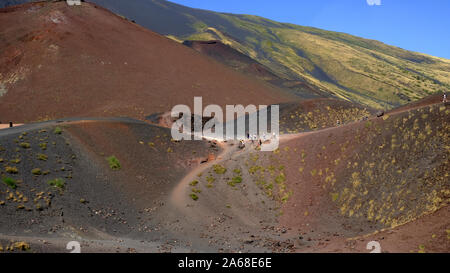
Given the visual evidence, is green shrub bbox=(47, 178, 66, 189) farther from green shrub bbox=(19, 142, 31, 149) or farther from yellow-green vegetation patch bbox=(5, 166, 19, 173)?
green shrub bbox=(19, 142, 31, 149)

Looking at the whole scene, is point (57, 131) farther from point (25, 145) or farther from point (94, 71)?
point (94, 71)

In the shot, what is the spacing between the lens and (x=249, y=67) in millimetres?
110375

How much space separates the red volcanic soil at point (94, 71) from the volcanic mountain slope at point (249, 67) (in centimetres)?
1646

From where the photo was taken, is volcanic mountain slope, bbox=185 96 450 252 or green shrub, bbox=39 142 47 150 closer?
→ volcanic mountain slope, bbox=185 96 450 252

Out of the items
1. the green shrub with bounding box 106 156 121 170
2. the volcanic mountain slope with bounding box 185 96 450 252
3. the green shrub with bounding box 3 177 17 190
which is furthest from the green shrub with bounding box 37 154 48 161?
the volcanic mountain slope with bounding box 185 96 450 252

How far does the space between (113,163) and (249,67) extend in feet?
281

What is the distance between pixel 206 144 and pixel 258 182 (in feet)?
34.9

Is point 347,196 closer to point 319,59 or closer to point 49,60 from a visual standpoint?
point 49,60

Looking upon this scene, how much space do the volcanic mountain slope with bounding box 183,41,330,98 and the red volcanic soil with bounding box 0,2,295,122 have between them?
16.5m

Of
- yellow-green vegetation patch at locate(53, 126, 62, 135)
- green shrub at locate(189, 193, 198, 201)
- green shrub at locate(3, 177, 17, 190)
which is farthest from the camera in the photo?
yellow-green vegetation patch at locate(53, 126, 62, 135)

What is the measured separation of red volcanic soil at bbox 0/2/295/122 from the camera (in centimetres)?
5656

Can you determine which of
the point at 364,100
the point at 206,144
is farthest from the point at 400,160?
the point at 364,100

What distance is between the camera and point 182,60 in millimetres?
76875

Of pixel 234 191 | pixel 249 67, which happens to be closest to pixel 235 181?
pixel 234 191
